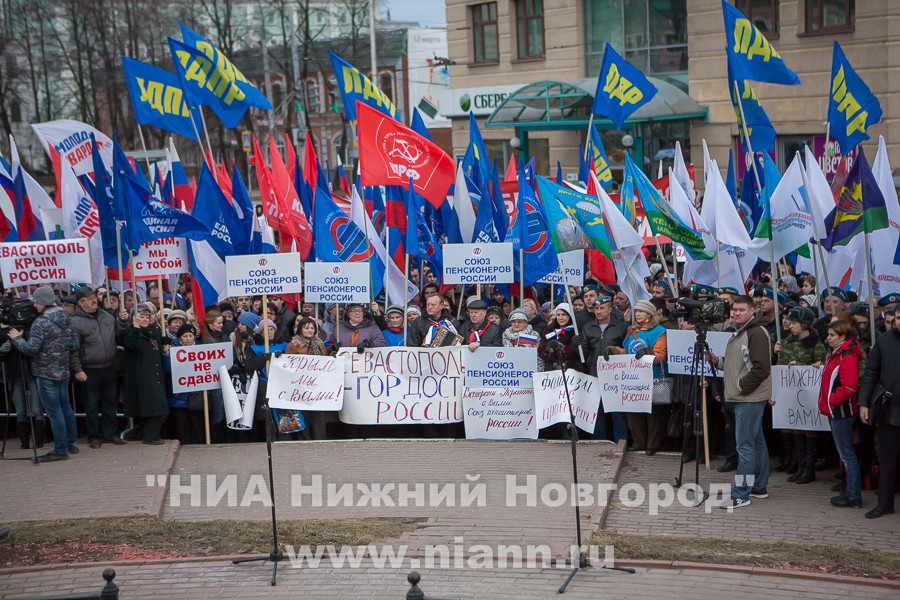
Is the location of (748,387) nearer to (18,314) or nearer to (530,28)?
(18,314)

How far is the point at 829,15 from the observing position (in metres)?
24.7

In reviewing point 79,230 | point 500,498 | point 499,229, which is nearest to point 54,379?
point 79,230

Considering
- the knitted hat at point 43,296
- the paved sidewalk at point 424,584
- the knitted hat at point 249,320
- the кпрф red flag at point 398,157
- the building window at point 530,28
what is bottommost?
the paved sidewalk at point 424,584

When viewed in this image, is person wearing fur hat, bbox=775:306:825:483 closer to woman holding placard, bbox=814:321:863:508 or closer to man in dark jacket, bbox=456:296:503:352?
woman holding placard, bbox=814:321:863:508

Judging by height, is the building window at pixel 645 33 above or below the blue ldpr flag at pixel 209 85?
above

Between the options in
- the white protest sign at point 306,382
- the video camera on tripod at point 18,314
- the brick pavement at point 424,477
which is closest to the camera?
the brick pavement at point 424,477

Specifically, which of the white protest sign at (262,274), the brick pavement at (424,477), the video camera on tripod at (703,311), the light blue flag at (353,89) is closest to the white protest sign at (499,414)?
the brick pavement at (424,477)

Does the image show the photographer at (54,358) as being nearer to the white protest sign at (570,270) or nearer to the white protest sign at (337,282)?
the white protest sign at (337,282)

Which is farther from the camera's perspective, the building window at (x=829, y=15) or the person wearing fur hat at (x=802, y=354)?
the building window at (x=829, y=15)

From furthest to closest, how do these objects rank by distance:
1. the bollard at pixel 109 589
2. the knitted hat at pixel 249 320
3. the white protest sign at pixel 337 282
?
the knitted hat at pixel 249 320, the white protest sign at pixel 337 282, the bollard at pixel 109 589

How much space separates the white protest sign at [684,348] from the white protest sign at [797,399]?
638 millimetres

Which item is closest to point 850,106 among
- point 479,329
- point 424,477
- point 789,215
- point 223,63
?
point 789,215

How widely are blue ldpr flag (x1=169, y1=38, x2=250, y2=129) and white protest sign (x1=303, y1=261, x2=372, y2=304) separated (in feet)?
10.1

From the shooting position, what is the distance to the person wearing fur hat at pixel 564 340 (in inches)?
430
